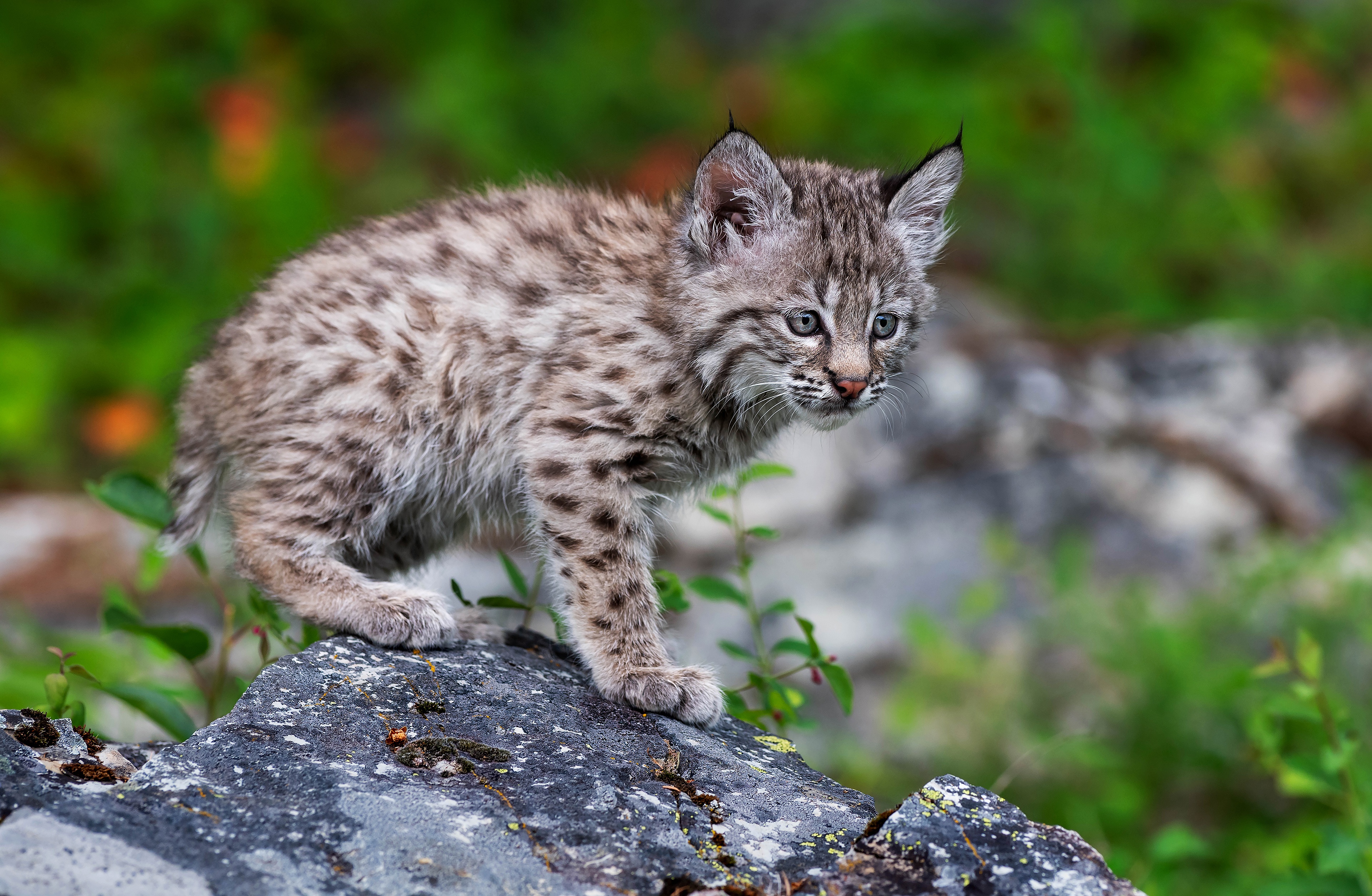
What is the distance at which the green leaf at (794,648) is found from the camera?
3.64 meters

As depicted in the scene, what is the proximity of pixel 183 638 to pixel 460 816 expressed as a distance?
149 cm

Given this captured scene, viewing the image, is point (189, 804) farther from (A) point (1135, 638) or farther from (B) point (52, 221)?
(B) point (52, 221)

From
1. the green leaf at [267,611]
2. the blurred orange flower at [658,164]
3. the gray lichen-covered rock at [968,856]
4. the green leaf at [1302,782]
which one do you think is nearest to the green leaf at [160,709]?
the green leaf at [267,611]

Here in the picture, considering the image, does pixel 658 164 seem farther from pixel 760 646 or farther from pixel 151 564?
pixel 760 646

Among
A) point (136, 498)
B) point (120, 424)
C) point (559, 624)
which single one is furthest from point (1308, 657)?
point (120, 424)

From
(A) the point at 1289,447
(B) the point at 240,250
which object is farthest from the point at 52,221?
(A) the point at 1289,447

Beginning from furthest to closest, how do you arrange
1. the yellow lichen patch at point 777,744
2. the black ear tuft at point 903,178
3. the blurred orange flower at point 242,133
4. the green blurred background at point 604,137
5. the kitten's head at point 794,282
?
the blurred orange flower at point 242,133
the green blurred background at point 604,137
the black ear tuft at point 903,178
the kitten's head at point 794,282
the yellow lichen patch at point 777,744

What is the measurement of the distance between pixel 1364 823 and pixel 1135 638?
183cm

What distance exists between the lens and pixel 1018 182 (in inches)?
378

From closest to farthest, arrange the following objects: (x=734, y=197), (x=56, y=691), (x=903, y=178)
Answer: (x=56, y=691) < (x=734, y=197) < (x=903, y=178)

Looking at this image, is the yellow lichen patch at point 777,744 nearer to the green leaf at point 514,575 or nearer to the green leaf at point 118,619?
the green leaf at point 514,575

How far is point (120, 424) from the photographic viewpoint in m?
8.39

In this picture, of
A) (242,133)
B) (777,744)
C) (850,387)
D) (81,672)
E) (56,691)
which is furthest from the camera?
(242,133)

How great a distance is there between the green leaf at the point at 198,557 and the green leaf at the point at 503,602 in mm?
874
